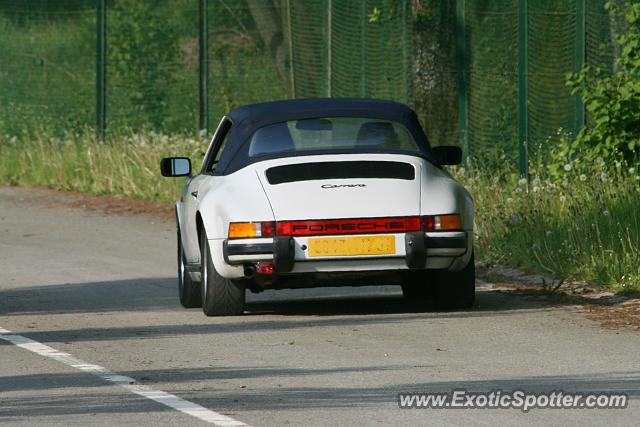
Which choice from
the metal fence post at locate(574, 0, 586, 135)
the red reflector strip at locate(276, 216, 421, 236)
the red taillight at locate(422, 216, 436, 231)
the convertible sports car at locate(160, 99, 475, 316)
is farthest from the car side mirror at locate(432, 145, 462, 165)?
the metal fence post at locate(574, 0, 586, 135)

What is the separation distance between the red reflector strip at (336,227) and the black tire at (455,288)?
0.77 m

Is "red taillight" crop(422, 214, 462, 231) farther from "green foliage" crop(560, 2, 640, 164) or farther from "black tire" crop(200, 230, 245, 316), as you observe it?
"green foliage" crop(560, 2, 640, 164)

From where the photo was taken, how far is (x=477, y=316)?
41.3 feet

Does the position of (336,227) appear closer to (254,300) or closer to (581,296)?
(254,300)

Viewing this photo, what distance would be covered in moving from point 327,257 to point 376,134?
1.44 metres

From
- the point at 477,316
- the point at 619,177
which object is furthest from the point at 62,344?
the point at 619,177

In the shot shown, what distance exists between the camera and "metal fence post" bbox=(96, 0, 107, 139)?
27969 mm

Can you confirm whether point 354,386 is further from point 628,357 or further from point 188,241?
point 188,241

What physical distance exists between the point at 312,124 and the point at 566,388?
14.3 feet

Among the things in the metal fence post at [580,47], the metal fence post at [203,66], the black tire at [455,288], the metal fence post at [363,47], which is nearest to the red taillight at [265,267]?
the black tire at [455,288]

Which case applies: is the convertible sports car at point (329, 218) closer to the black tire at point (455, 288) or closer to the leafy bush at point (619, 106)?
the black tire at point (455, 288)

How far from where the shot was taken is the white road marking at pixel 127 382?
8.47 metres

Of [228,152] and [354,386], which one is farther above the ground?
[228,152]

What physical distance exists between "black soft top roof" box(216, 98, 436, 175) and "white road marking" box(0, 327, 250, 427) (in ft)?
6.75
